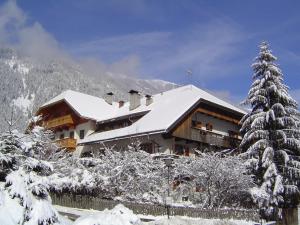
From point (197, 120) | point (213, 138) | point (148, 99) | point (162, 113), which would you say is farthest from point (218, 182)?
point (148, 99)

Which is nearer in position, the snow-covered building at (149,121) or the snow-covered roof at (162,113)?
the snow-covered roof at (162,113)

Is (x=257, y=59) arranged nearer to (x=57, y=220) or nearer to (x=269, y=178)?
(x=269, y=178)

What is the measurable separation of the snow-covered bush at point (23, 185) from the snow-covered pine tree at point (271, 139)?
20030mm

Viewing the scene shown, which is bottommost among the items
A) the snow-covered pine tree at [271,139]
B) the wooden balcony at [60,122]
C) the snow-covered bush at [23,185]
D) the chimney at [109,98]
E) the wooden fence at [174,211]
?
the wooden fence at [174,211]

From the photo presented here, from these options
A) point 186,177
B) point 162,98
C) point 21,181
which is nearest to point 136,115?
point 162,98

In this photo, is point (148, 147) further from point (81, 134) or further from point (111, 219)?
point (111, 219)

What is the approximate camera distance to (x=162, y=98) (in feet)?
146

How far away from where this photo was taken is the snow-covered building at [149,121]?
3662cm

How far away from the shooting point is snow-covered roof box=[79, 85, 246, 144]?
118 feet

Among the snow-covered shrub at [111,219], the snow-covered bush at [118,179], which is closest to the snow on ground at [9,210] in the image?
the snow-covered shrub at [111,219]

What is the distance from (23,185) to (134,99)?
35.8 m

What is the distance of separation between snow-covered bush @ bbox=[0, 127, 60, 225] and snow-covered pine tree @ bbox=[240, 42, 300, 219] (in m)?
20.0

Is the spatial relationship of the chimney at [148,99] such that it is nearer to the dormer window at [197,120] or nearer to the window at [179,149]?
the dormer window at [197,120]

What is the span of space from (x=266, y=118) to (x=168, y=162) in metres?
7.11
